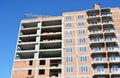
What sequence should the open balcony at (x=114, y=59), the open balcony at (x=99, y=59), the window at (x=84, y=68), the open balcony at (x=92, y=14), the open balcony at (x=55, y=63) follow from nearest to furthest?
the open balcony at (x=114, y=59) < the open balcony at (x=99, y=59) < the window at (x=84, y=68) < the open balcony at (x=55, y=63) < the open balcony at (x=92, y=14)

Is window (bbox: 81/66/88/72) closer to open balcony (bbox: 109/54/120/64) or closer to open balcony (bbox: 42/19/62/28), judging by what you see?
open balcony (bbox: 109/54/120/64)

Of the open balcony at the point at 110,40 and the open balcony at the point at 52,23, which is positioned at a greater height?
the open balcony at the point at 52,23

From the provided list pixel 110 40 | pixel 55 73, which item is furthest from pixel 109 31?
pixel 55 73

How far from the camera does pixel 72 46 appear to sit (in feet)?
253

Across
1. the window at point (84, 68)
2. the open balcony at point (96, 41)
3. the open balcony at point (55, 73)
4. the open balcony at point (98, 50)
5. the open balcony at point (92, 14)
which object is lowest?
the open balcony at point (55, 73)

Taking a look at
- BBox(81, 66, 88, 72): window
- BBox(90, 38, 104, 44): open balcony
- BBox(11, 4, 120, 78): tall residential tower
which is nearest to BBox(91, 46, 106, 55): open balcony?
BBox(11, 4, 120, 78): tall residential tower

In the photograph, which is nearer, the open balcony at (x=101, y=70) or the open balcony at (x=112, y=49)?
the open balcony at (x=101, y=70)

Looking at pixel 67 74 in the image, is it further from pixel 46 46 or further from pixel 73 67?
pixel 46 46

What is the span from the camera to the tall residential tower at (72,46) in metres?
71.9

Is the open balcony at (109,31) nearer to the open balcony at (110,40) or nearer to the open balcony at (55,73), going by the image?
the open balcony at (110,40)

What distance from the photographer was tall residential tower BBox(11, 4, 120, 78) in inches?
2830

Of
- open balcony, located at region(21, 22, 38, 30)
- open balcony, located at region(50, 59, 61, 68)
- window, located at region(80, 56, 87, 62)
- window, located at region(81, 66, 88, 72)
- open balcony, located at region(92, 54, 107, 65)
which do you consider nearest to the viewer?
open balcony, located at region(92, 54, 107, 65)

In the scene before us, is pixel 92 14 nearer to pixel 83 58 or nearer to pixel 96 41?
pixel 96 41

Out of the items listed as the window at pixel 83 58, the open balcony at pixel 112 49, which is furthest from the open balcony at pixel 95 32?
the window at pixel 83 58
